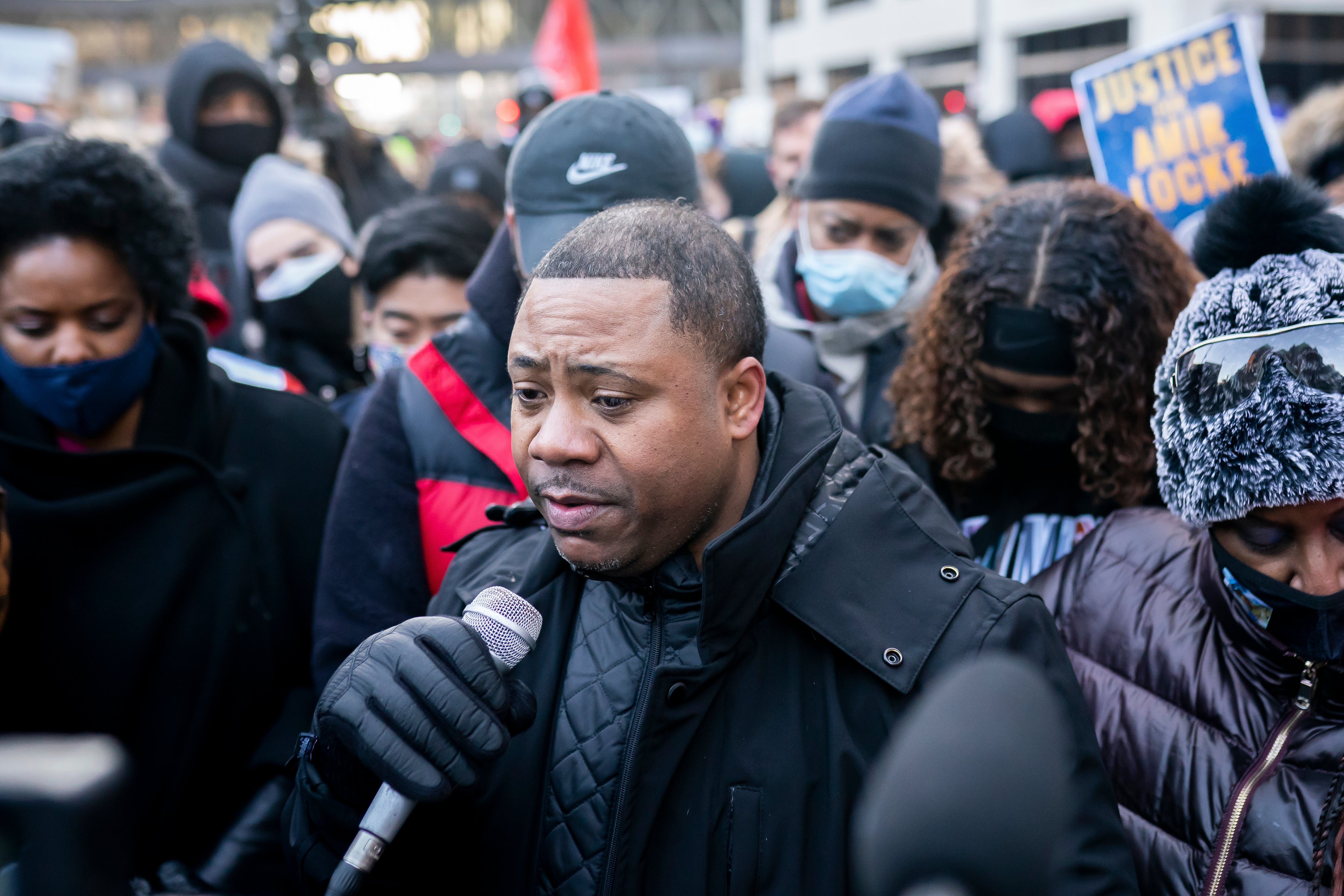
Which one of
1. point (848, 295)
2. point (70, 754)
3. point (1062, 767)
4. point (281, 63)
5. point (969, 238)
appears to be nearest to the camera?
point (70, 754)

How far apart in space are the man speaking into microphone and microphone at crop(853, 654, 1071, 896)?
88 cm

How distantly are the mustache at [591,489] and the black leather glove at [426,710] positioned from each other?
286 mm

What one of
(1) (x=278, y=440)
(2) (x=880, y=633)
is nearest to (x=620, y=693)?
(2) (x=880, y=633)

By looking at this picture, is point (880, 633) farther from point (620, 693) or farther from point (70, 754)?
point (70, 754)

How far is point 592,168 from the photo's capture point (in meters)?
2.59

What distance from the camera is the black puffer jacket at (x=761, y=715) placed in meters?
1.61

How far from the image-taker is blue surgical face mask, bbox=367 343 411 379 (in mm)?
3676

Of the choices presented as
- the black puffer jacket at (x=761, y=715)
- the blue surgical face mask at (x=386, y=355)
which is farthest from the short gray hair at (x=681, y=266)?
the blue surgical face mask at (x=386, y=355)

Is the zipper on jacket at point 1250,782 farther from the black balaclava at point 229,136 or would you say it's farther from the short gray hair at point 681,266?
the black balaclava at point 229,136

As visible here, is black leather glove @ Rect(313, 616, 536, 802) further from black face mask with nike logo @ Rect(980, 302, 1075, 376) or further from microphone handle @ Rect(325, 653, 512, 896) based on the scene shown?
black face mask with nike logo @ Rect(980, 302, 1075, 376)

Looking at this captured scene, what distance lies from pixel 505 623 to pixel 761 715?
425 millimetres

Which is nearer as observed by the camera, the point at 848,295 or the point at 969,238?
the point at 969,238

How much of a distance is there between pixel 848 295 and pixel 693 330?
1.89 metres

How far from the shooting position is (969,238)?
2.79 meters
